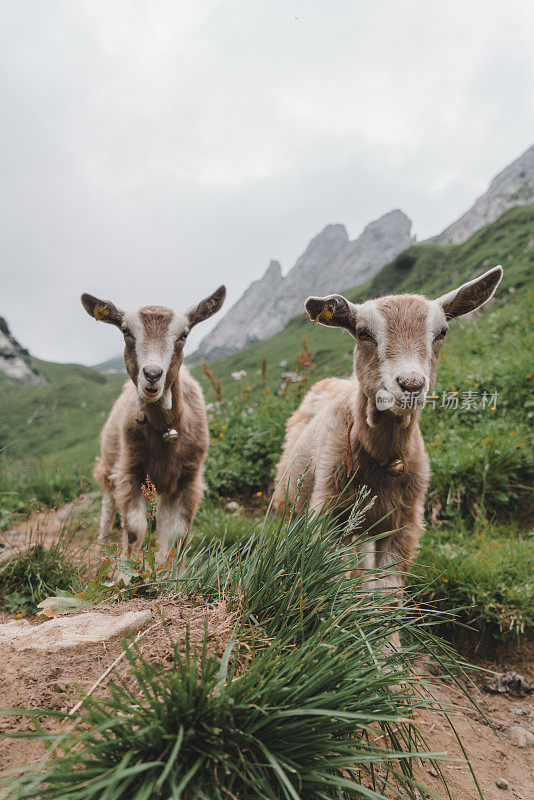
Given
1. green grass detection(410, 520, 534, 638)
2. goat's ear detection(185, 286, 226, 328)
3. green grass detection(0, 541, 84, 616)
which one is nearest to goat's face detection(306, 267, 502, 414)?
green grass detection(410, 520, 534, 638)

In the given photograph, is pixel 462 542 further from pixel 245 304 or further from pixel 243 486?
pixel 245 304

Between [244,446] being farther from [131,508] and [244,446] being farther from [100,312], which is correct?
[100,312]

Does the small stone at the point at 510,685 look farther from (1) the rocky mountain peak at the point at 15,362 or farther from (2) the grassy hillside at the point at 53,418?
(1) the rocky mountain peak at the point at 15,362

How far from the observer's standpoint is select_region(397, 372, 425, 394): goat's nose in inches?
111

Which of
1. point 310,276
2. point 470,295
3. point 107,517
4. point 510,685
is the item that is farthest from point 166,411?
point 310,276

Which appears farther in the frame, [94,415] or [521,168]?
[521,168]

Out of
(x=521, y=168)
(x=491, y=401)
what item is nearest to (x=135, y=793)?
(x=491, y=401)

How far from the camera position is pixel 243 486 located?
7.22 m

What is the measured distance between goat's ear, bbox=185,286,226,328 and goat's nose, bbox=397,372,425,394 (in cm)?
255

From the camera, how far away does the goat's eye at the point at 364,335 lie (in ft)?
10.7

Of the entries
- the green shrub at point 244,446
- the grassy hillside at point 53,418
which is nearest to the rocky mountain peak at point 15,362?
the grassy hillside at point 53,418

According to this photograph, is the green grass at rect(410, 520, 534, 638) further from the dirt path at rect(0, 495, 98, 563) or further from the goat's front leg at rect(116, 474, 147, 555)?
the dirt path at rect(0, 495, 98, 563)

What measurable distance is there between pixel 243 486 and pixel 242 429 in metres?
1.09

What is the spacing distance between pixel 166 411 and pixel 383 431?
7.19 ft
